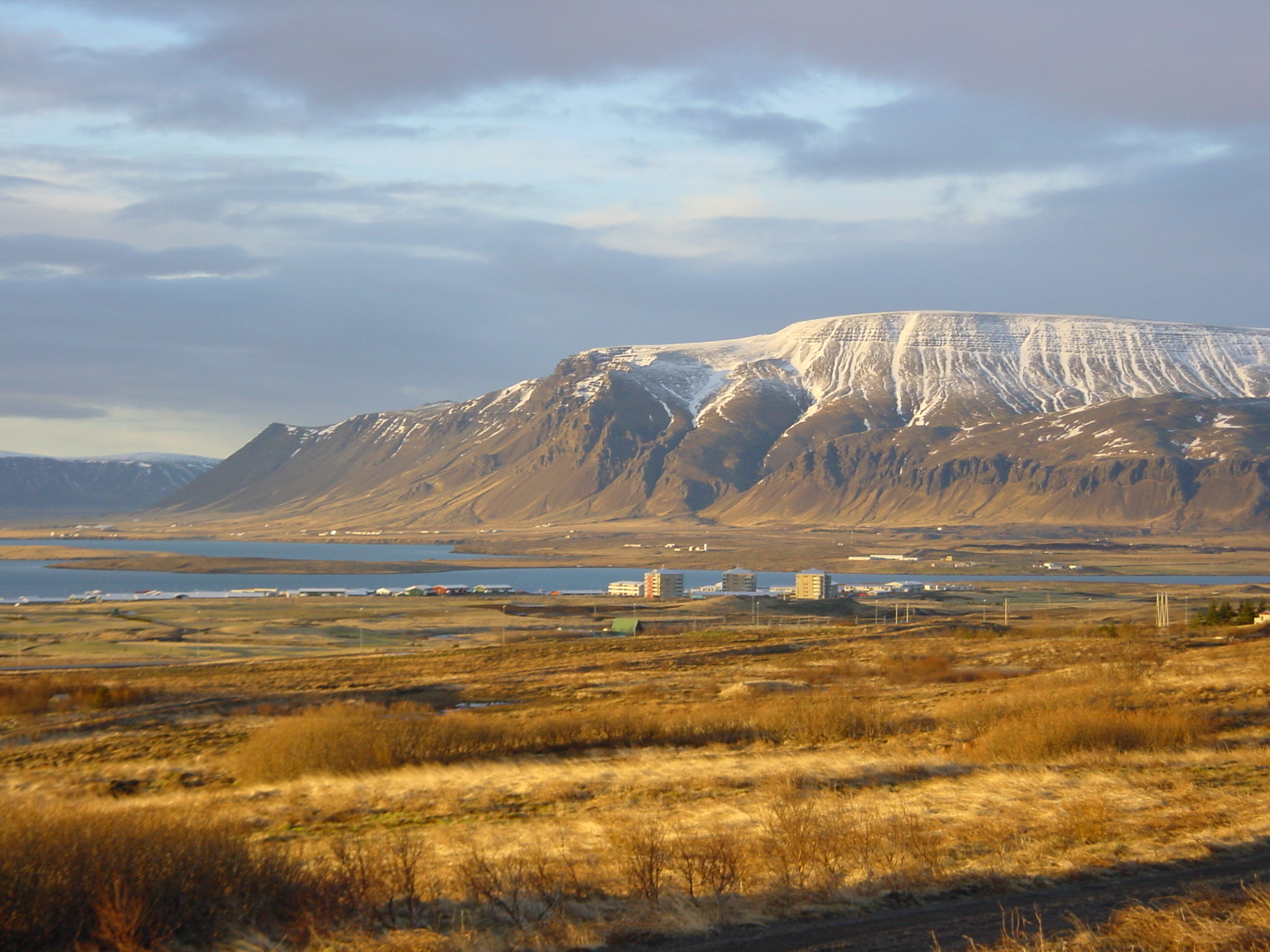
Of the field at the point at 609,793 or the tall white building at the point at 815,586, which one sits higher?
the field at the point at 609,793

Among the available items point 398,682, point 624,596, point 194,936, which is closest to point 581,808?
point 194,936

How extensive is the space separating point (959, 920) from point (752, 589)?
126608 millimetres

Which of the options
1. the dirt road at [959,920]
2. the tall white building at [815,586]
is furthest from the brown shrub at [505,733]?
the tall white building at [815,586]

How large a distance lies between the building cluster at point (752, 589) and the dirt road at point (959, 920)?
4229 inches

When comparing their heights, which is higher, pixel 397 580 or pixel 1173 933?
pixel 1173 933

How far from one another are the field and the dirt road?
0.28 metres

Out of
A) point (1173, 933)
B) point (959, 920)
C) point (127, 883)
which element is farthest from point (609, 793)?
point (1173, 933)

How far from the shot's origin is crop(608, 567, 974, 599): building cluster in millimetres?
123062

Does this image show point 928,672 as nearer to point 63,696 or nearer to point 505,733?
point 505,733

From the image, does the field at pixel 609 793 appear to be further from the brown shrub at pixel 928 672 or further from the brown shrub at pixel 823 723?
the brown shrub at pixel 928 672

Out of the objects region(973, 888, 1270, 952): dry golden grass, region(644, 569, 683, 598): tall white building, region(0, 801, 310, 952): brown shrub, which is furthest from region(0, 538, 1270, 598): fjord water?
region(973, 888, 1270, 952): dry golden grass

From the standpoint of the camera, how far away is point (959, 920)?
10.9 m

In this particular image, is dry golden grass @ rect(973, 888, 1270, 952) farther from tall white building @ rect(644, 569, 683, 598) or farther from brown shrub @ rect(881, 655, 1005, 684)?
tall white building @ rect(644, 569, 683, 598)

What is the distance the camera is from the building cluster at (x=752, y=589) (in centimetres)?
12306
